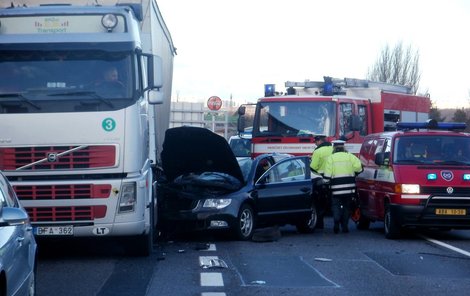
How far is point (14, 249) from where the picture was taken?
8070 mm

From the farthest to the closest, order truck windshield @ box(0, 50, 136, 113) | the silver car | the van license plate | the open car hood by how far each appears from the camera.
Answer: the van license plate < the open car hood < truck windshield @ box(0, 50, 136, 113) < the silver car

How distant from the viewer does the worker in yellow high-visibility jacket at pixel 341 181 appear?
61.4 feet

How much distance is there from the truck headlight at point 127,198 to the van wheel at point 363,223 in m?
7.40

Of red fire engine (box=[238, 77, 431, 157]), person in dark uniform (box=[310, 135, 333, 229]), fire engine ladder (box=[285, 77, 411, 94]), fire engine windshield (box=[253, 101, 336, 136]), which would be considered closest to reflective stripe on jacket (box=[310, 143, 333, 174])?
person in dark uniform (box=[310, 135, 333, 229])

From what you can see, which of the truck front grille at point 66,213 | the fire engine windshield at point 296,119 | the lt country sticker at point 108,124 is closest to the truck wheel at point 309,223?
the fire engine windshield at point 296,119

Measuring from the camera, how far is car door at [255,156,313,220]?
17359mm

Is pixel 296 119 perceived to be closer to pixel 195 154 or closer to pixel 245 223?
pixel 195 154

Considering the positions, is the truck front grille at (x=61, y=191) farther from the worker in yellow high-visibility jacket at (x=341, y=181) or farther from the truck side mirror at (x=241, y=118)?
the truck side mirror at (x=241, y=118)

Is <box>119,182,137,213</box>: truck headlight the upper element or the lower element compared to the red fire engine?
lower

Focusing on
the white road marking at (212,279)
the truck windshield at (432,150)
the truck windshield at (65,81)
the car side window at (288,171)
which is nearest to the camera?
the white road marking at (212,279)

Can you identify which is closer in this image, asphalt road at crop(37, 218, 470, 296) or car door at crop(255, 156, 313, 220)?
asphalt road at crop(37, 218, 470, 296)

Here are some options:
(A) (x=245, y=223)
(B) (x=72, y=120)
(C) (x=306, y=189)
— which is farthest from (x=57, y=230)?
(C) (x=306, y=189)

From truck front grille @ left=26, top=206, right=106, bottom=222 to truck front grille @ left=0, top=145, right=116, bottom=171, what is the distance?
0.59 m

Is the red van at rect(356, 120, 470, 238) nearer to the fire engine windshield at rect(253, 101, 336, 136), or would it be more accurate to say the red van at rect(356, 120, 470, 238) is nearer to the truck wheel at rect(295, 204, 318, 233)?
the truck wheel at rect(295, 204, 318, 233)
